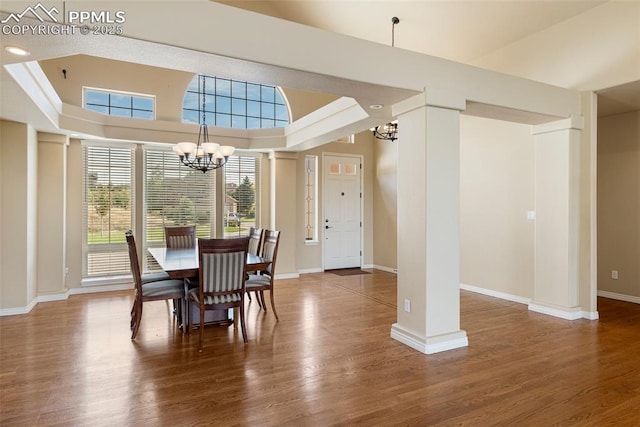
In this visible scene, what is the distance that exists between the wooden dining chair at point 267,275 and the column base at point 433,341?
1.60m

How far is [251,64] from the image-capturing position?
9.05 feet

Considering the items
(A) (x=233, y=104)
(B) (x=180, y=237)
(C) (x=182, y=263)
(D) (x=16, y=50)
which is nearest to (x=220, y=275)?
(C) (x=182, y=263)

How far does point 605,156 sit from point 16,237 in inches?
332

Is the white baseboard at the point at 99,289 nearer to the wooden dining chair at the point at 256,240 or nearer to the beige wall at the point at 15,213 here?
the beige wall at the point at 15,213

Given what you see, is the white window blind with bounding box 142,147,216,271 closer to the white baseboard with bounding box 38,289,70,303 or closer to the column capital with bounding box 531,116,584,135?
the white baseboard with bounding box 38,289,70,303

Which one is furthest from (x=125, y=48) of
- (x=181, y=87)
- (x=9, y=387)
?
(x=181, y=87)

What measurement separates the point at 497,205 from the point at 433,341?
118 inches

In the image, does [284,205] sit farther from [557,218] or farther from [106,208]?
[557,218]

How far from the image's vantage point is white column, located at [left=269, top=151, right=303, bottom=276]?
23.1 feet

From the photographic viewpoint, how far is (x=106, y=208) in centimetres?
599

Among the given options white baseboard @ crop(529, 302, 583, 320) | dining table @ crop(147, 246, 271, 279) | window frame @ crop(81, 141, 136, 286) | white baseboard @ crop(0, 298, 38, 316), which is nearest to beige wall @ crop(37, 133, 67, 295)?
window frame @ crop(81, 141, 136, 286)

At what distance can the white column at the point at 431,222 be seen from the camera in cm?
341

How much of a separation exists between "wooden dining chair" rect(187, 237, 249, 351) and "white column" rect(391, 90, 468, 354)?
1.67 metres

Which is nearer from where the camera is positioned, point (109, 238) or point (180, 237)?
point (180, 237)
